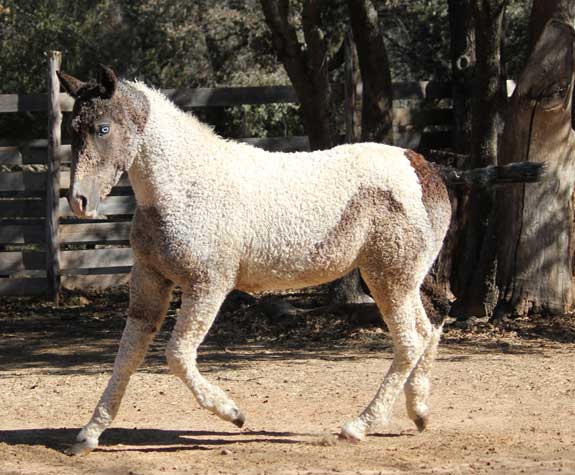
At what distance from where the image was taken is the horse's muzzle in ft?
16.5

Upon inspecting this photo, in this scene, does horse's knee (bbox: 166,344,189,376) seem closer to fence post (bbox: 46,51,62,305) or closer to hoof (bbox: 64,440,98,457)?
hoof (bbox: 64,440,98,457)

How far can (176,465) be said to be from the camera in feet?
17.2

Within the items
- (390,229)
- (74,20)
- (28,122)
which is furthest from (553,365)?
(74,20)

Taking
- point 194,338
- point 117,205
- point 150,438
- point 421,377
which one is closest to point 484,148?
point 421,377

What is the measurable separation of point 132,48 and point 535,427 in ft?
48.8

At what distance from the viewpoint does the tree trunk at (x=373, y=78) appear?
991 centimetres

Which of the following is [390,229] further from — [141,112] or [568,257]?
[568,257]

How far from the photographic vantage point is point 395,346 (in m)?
5.62

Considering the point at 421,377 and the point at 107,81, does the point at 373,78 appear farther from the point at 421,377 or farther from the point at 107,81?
the point at 107,81

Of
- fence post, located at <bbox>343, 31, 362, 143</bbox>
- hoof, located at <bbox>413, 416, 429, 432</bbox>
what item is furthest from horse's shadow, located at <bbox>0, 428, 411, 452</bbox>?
fence post, located at <bbox>343, 31, 362, 143</bbox>

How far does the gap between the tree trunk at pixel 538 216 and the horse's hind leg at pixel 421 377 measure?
12.7 ft

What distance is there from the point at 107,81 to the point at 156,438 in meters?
2.12

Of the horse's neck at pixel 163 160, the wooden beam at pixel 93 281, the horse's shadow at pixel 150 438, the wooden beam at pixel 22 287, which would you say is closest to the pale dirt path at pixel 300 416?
the horse's shadow at pixel 150 438

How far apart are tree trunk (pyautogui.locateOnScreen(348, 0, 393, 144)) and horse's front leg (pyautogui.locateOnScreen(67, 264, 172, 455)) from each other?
5.07 metres
